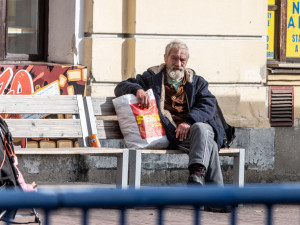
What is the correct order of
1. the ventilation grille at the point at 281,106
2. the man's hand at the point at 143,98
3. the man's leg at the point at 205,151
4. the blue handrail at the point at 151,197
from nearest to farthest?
1. the blue handrail at the point at 151,197
2. the man's leg at the point at 205,151
3. the man's hand at the point at 143,98
4. the ventilation grille at the point at 281,106

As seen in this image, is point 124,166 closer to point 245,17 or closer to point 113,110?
point 113,110

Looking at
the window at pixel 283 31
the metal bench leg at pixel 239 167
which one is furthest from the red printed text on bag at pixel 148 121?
the window at pixel 283 31

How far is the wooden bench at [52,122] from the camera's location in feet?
20.8

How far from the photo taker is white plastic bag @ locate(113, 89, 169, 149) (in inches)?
259

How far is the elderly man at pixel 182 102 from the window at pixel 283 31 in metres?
2.47

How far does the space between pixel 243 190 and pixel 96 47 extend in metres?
5.65

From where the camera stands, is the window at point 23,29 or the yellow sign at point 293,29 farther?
the yellow sign at point 293,29

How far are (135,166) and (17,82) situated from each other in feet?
6.17

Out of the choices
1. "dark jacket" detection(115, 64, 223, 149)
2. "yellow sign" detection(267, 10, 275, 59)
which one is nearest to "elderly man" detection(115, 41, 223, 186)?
"dark jacket" detection(115, 64, 223, 149)

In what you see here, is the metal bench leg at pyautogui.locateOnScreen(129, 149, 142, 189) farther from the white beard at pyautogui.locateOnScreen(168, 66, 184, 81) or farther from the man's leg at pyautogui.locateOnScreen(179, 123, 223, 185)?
the white beard at pyautogui.locateOnScreen(168, 66, 184, 81)

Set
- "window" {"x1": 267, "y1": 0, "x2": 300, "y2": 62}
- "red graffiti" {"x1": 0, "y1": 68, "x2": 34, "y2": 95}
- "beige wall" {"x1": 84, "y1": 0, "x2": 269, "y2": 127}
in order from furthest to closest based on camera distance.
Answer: "window" {"x1": 267, "y1": 0, "x2": 300, "y2": 62} < "beige wall" {"x1": 84, "y1": 0, "x2": 269, "y2": 127} < "red graffiti" {"x1": 0, "y1": 68, "x2": 34, "y2": 95}

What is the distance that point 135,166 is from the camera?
630cm

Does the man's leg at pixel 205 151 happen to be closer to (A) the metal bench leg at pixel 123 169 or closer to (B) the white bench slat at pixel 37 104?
(A) the metal bench leg at pixel 123 169

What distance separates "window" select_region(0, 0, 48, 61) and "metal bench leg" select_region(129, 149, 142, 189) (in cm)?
223
